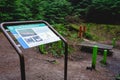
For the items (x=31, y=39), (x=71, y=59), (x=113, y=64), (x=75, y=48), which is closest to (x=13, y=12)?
(x=75, y=48)

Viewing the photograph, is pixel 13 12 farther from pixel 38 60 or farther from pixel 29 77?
pixel 29 77

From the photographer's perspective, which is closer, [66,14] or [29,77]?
[29,77]

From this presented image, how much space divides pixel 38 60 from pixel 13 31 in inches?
129

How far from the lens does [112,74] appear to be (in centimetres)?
568

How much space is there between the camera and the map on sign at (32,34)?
2951mm

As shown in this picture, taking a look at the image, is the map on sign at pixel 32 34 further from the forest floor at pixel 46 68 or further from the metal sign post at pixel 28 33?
the forest floor at pixel 46 68

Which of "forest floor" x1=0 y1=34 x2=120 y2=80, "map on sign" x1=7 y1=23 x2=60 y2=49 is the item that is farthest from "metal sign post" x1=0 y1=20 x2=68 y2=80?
"forest floor" x1=0 y1=34 x2=120 y2=80

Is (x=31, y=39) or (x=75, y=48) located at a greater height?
(x=31, y=39)

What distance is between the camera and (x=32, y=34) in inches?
126

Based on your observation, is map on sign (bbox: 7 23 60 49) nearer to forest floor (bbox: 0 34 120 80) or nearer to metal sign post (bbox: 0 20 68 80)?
metal sign post (bbox: 0 20 68 80)

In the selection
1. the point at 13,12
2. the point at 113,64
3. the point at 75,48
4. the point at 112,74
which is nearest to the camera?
the point at 112,74

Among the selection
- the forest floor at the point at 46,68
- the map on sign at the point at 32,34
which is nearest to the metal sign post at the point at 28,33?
the map on sign at the point at 32,34

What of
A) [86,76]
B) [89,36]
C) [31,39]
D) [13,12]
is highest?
[31,39]

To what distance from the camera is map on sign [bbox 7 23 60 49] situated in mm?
2951
